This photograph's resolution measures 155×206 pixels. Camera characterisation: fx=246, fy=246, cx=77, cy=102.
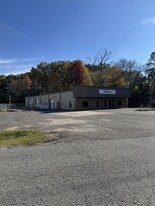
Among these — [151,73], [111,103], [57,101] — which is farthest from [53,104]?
[151,73]

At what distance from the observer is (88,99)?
165 ft

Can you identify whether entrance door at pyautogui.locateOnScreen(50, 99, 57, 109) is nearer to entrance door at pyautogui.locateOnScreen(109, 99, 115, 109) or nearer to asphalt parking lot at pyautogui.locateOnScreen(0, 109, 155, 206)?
entrance door at pyautogui.locateOnScreen(109, 99, 115, 109)

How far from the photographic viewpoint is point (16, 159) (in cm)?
680

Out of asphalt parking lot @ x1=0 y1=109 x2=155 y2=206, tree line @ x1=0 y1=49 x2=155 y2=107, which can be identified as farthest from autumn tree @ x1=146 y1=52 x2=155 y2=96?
asphalt parking lot @ x1=0 y1=109 x2=155 y2=206

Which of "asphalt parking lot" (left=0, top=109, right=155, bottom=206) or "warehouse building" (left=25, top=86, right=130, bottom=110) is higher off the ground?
"warehouse building" (left=25, top=86, right=130, bottom=110)

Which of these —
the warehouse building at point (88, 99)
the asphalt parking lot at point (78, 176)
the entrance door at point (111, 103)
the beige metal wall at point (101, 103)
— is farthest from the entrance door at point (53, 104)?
the asphalt parking lot at point (78, 176)

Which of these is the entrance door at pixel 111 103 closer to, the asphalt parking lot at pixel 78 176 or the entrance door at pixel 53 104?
the entrance door at pixel 53 104

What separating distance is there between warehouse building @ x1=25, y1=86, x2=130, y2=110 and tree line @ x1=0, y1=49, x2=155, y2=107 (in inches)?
334

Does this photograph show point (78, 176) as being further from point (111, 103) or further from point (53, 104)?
point (53, 104)

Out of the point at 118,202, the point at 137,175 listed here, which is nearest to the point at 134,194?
the point at 118,202

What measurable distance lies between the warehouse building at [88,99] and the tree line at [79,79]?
334 inches

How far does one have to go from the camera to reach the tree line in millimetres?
69663

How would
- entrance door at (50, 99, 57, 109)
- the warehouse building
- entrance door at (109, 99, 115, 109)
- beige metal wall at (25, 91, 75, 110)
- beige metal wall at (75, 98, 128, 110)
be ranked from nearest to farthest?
the warehouse building < beige metal wall at (75, 98, 128, 110) < beige metal wall at (25, 91, 75, 110) < entrance door at (109, 99, 115, 109) < entrance door at (50, 99, 57, 109)

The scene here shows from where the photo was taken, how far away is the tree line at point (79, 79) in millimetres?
69663
